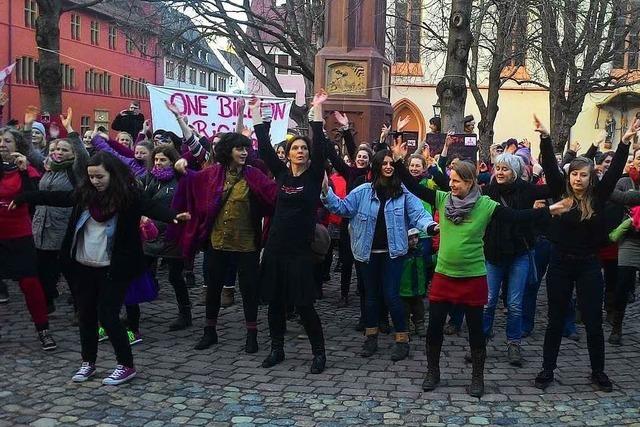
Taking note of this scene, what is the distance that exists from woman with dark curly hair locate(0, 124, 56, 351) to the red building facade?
Result: 3152 cm

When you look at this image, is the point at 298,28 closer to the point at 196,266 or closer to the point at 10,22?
the point at 196,266

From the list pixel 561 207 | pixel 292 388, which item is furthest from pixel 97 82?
pixel 561 207

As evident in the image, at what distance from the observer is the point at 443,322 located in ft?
18.6

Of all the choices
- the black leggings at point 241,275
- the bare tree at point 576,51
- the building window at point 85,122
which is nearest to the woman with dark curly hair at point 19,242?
the black leggings at point 241,275

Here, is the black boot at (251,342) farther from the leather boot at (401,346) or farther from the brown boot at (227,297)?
the brown boot at (227,297)

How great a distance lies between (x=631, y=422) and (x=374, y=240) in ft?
7.93

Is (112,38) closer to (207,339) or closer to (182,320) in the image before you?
(182,320)

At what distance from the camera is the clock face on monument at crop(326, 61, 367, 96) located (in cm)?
1309

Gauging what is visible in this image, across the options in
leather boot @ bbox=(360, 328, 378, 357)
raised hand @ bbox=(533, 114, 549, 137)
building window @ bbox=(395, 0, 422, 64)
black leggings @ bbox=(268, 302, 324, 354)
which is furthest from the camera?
building window @ bbox=(395, 0, 422, 64)

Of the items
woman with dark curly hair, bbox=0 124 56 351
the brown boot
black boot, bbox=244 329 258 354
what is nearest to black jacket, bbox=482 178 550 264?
black boot, bbox=244 329 258 354

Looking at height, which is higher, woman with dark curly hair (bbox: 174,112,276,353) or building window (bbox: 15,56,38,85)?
building window (bbox: 15,56,38,85)

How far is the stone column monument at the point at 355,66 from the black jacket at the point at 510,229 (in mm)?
6564

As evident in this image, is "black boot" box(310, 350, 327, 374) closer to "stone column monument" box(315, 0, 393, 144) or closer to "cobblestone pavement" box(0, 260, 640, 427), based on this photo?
"cobblestone pavement" box(0, 260, 640, 427)

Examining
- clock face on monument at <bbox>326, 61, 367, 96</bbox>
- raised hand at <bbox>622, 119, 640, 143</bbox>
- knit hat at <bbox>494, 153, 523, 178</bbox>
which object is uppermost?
clock face on monument at <bbox>326, 61, 367, 96</bbox>
